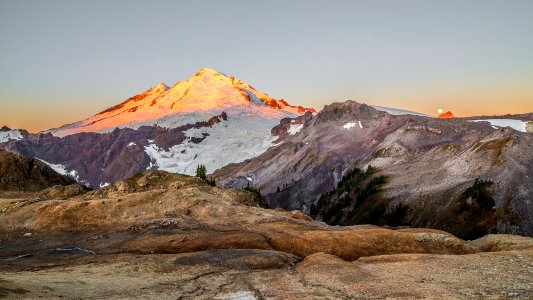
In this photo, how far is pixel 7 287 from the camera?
1986cm

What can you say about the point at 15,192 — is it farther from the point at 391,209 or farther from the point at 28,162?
the point at 391,209

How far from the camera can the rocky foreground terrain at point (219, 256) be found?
76.8 feet

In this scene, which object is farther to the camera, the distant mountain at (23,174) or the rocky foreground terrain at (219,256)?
the distant mountain at (23,174)

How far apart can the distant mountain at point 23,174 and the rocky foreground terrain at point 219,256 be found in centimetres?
3055

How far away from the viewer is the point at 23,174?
296 ft

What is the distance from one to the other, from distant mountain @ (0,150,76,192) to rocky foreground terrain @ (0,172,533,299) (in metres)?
30.6

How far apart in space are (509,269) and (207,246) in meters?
23.2

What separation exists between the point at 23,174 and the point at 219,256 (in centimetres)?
7288

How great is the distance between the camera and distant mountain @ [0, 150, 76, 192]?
85.6 m

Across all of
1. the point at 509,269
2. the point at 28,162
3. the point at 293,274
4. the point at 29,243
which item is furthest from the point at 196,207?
the point at 28,162

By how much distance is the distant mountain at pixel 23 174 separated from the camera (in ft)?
281

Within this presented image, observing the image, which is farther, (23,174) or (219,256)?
(23,174)

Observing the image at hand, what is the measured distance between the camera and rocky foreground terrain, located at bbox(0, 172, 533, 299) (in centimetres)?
2342

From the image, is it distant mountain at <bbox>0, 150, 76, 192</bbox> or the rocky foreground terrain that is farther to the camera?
distant mountain at <bbox>0, 150, 76, 192</bbox>
